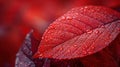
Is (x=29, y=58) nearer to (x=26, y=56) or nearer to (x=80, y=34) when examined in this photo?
(x=26, y=56)

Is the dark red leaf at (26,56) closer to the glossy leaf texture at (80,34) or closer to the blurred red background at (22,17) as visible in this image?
the glossy leaf texture at (80,34)

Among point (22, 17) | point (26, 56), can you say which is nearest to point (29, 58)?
point (26, 56)

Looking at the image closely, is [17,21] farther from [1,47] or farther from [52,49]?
[52,49]

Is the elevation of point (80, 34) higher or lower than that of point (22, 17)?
higher

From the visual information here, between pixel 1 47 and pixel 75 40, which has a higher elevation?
pixel 75 40

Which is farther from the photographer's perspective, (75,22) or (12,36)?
(12,36)

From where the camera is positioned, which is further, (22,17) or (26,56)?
(22,17)

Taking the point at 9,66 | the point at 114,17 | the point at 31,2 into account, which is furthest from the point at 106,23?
the point at 31,2

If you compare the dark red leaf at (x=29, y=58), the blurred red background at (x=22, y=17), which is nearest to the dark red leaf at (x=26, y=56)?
the dark red leaf at (x=29, y=58)
